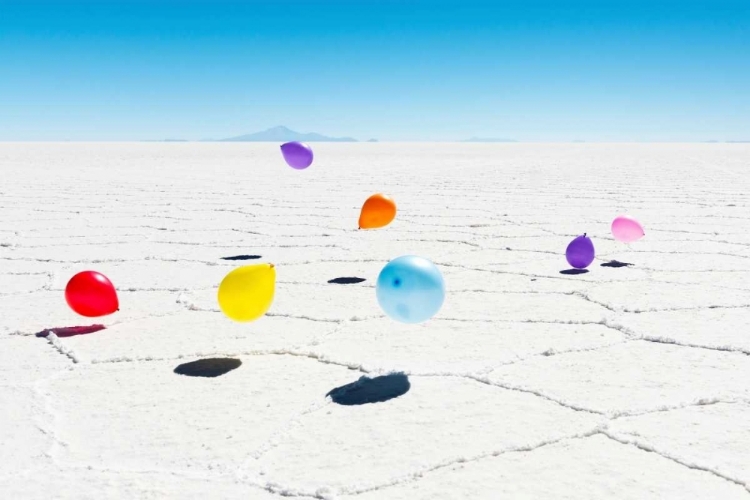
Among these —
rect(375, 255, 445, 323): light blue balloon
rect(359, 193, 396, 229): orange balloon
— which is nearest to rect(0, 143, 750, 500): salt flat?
rect(375, 255, 445, 323): light blue balloon

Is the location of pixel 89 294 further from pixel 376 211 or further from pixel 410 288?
pixel 376 211

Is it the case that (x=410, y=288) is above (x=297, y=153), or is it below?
below

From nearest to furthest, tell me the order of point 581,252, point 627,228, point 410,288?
point 410,288
point 581,252
point 627,228

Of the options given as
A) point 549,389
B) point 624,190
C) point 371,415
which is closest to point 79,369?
point 371,415

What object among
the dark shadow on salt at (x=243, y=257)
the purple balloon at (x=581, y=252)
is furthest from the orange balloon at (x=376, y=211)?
the purple balloon at (x=581, y=252)

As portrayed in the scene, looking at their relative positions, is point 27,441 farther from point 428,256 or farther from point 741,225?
point 741,225

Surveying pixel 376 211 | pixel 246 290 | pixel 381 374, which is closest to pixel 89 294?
pixel 246 290

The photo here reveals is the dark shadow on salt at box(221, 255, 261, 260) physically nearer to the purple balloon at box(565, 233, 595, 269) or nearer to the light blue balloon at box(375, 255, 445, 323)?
the purple balloon at box(565, 233, 595, 269)

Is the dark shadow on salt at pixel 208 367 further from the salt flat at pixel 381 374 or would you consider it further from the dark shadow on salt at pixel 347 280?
the dark shadow on salt at pixel 347 280
